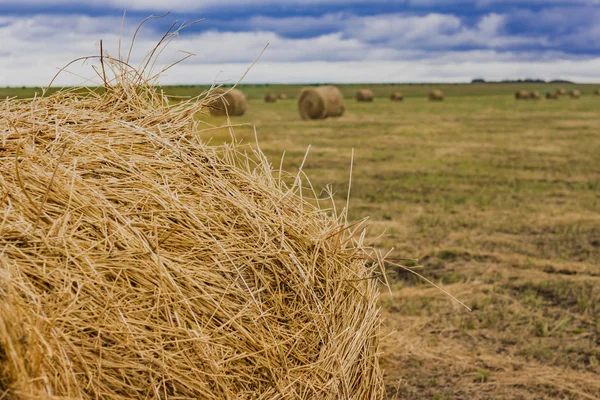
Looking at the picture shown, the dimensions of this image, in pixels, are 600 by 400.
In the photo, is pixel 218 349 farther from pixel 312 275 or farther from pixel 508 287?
pixel 508 287

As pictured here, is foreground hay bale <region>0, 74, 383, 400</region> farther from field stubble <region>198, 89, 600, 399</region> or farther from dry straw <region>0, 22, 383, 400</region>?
field stubble <region>198, 89, 600, 399</region>

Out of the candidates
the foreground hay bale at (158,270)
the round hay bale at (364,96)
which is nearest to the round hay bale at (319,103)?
the round hay bale at (364,96)

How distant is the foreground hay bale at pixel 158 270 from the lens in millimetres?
2488

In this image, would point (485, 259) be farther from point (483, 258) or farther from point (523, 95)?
point (523, 95)

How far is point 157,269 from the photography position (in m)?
2.75

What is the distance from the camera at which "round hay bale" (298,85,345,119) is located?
30.8m

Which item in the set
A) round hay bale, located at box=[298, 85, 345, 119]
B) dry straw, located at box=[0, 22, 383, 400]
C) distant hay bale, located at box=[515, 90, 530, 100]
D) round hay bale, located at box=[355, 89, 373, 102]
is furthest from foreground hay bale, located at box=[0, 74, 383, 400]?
distant hay bale, located at box=[515, 90, 530, 100]

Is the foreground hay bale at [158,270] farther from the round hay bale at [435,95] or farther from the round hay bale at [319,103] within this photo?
the round hay bale at [435,95]

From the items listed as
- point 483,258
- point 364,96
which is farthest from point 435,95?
point 483,258

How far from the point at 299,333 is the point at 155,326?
30.6 inches

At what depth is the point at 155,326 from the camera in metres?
2.63

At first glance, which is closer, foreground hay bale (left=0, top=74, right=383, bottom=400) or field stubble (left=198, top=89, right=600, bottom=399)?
foreground hay bale (left=0, top=74, right=383, bottom=400)

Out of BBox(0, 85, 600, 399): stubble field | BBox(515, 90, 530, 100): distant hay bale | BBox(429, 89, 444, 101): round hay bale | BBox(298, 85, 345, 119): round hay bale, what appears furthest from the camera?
BBox(515, 90, 530, 100): distant hay bale

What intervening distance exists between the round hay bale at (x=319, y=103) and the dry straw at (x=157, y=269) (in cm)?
2733
